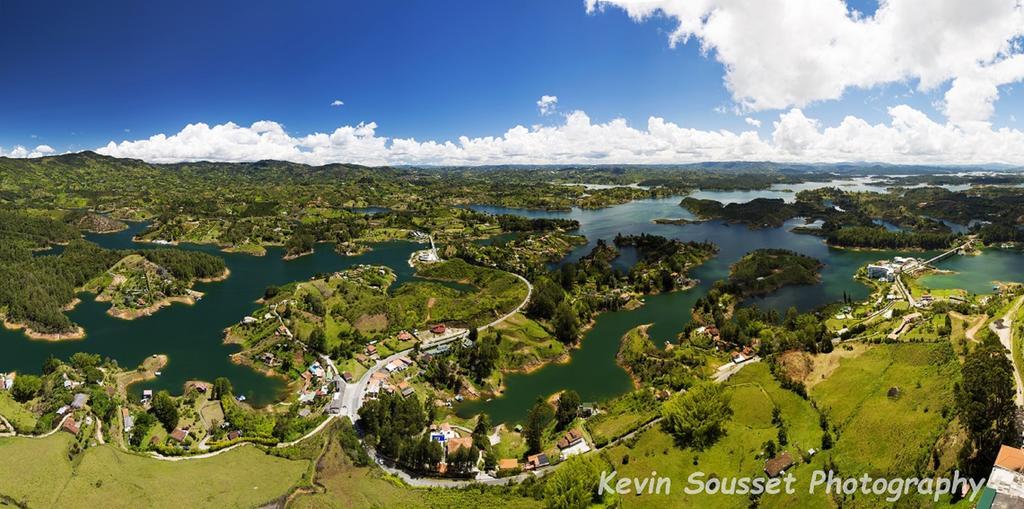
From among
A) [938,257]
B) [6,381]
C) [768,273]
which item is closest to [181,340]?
[6,381]

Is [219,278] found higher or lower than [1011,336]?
lower

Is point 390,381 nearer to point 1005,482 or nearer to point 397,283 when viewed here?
point 397,283

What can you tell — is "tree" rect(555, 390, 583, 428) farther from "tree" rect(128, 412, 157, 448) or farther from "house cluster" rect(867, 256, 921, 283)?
"house cluster" rect(867, 256, 921, 283)

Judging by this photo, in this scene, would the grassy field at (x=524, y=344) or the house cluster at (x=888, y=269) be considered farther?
the house cluster at (x=888, y=269)

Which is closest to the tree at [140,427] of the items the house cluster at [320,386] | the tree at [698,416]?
the house cluster at [320,386]

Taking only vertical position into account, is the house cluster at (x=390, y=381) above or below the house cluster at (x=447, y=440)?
above

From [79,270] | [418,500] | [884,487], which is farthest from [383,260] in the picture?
[884,487]

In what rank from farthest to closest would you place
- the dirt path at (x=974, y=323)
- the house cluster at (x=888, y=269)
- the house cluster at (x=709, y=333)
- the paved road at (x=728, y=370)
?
the house cluster at (x=888, y=269), the house cluster at (x=709, y=333), the paved road at (x=728, y=370), the dirt path at (x=974, y=323)

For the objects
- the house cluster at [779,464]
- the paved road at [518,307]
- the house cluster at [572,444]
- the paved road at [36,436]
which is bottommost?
the house cluster at [572,444]

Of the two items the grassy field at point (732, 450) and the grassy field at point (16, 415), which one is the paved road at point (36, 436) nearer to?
the grassy field at point (16, 415)
